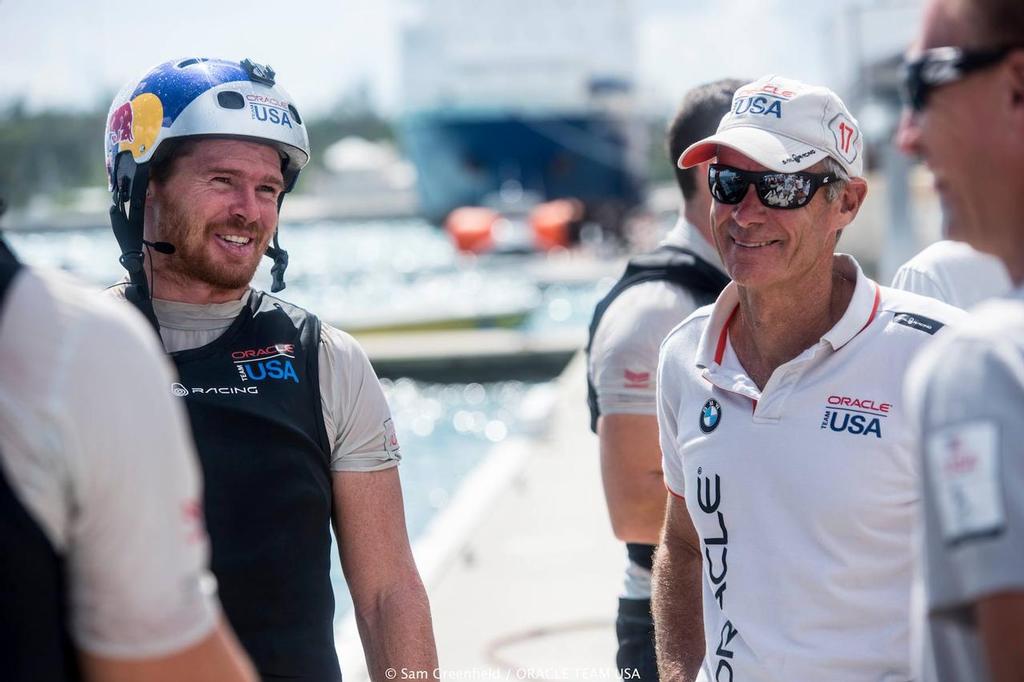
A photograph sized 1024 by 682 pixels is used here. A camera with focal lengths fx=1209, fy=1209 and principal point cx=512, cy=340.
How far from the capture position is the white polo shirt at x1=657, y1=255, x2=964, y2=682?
237 cm

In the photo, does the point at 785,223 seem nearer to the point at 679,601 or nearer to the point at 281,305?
the point at 679,601

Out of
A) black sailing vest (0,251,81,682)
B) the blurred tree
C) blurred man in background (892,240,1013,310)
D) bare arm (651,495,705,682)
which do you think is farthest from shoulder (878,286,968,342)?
the blurred tree

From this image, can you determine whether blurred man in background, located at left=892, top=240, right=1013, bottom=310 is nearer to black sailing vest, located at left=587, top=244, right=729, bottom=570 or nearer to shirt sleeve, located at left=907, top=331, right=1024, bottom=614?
black sailing vest, located at left=587, top=244, right=729, bottom=570

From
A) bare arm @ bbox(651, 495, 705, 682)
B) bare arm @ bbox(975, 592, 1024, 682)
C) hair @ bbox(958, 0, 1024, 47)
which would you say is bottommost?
bare arm @ bbox(651, 495, 705, 682)

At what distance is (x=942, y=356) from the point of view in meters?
1.46

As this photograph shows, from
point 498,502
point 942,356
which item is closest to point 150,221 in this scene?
point 942,356

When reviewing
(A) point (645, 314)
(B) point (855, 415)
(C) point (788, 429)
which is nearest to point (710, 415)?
(C) point (788, 429)

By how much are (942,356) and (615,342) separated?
6.83 feet

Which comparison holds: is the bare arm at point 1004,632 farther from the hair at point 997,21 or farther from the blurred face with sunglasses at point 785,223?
the blurred face with sunglasses at point 785,223

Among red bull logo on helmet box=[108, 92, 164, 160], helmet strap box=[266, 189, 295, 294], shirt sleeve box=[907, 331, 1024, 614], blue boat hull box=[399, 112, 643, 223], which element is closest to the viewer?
shirt sleeve box=[907, 331, 1024, 614]

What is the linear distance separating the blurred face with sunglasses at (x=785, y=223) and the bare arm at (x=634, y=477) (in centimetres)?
86

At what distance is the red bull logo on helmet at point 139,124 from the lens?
9.80 feet

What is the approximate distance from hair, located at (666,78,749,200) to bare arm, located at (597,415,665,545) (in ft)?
2.58

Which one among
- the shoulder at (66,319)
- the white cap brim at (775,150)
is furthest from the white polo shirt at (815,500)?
the shoulder at (66,319)
